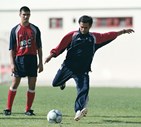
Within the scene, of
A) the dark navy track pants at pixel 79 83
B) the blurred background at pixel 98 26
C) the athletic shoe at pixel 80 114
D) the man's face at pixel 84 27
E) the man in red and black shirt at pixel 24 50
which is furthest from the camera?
the blurred background at pixel 98 26

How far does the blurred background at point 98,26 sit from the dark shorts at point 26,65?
1847cm

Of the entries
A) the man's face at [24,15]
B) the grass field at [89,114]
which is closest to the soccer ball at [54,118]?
the grass field at [89,114]

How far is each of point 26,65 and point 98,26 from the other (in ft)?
64.1

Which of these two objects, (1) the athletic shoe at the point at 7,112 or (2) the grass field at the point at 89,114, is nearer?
(2) the grass field at the point at 89,114

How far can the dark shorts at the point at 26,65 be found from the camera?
11.3m

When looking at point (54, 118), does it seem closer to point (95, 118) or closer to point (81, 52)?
point (95, 118)

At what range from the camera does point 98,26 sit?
3069cm

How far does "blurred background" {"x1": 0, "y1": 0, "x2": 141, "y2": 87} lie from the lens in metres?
30.5

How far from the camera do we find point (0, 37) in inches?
1232

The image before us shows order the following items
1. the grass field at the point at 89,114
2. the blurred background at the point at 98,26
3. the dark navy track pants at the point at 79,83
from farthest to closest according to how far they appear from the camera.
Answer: the blurred background at the point at 98,26
the dark navy track pants at the point at 79,83
the grass field at the point at 89,114

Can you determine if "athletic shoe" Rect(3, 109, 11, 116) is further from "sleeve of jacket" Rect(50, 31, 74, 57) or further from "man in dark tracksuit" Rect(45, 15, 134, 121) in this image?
"sleeve of jacket" Rect(50, 31, 74, 57)

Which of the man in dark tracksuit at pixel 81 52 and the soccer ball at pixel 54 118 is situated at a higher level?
the man in dark tracksuit at pixel 81 52

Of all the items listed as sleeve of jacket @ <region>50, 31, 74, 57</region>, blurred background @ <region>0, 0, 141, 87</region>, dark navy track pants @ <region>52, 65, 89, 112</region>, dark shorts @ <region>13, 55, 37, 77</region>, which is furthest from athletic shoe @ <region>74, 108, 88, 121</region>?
blurred background @ <region>0, 0, 141, 87</region>

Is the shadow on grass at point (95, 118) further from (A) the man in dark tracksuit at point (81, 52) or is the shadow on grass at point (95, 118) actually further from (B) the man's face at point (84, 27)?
(B) the man's face at point (84, 27)
